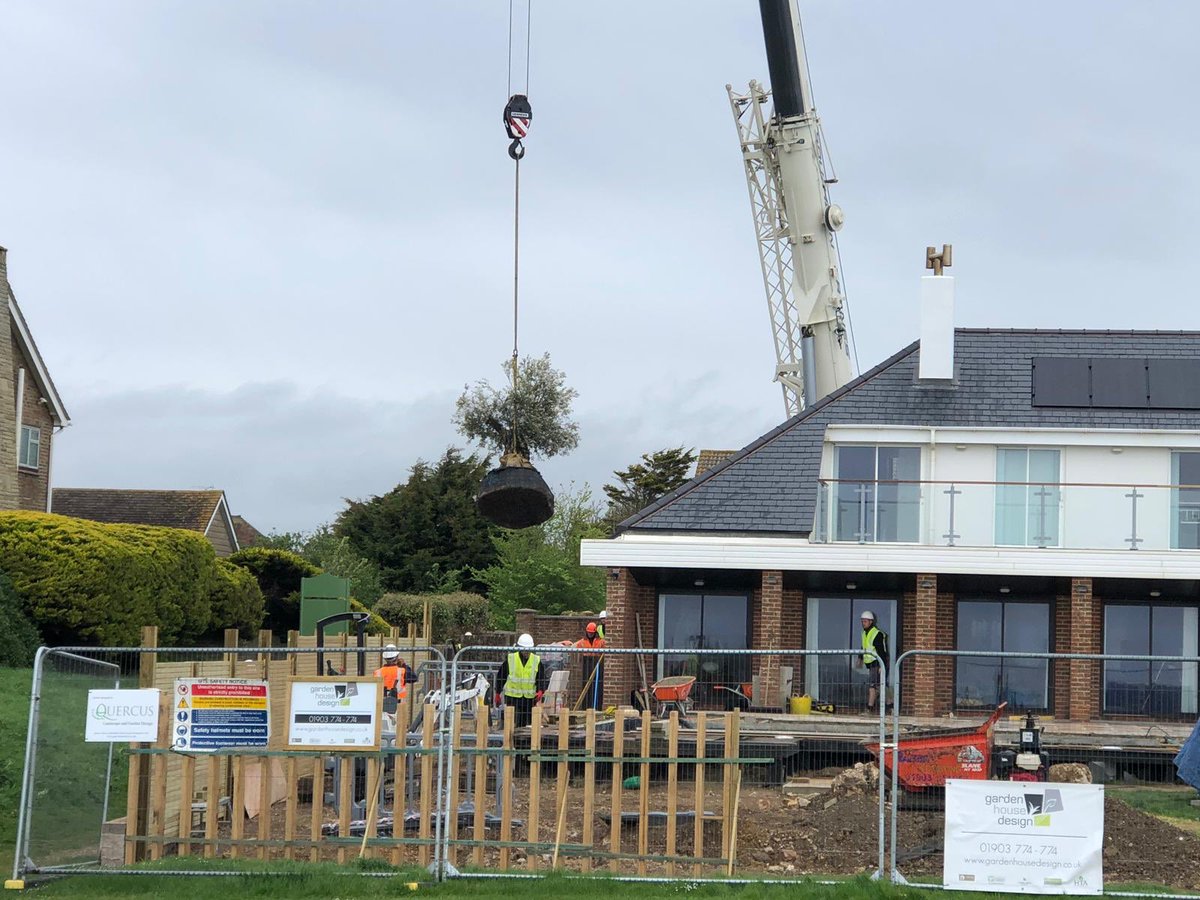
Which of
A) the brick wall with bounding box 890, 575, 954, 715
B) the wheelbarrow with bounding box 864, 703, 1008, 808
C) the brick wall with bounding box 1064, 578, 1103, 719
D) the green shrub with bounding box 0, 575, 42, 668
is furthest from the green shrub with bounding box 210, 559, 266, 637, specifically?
the wheelbarrow with bounding box 864, 703, 1008, 808

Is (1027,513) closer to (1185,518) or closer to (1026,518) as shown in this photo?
(1026,518)

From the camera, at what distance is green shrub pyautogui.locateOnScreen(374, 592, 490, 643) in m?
44.4

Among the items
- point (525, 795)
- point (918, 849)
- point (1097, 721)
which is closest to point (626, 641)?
point (1097, 721)

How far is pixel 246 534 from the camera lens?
66125 mm

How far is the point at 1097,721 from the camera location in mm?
25203

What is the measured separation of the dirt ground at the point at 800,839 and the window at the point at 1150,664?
22.0 ft

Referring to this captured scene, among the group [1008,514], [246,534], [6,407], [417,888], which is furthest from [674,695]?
[246,534]

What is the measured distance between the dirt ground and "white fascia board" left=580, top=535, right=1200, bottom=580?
10595mm

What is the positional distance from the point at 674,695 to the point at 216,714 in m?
8.70

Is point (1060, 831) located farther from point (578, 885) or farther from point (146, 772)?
point (146, 772)

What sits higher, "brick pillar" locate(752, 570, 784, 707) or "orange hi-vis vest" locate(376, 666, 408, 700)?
"brick pillar" locate(752, 570, 784, 707)

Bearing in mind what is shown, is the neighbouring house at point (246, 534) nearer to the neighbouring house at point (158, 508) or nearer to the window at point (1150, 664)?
the neighbouring house at point (158, 508)

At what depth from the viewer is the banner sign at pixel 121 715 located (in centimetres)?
1276

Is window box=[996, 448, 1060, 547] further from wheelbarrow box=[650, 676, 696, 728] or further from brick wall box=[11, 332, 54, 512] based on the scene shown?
brick wall box=[11, 332, 54, 512]
